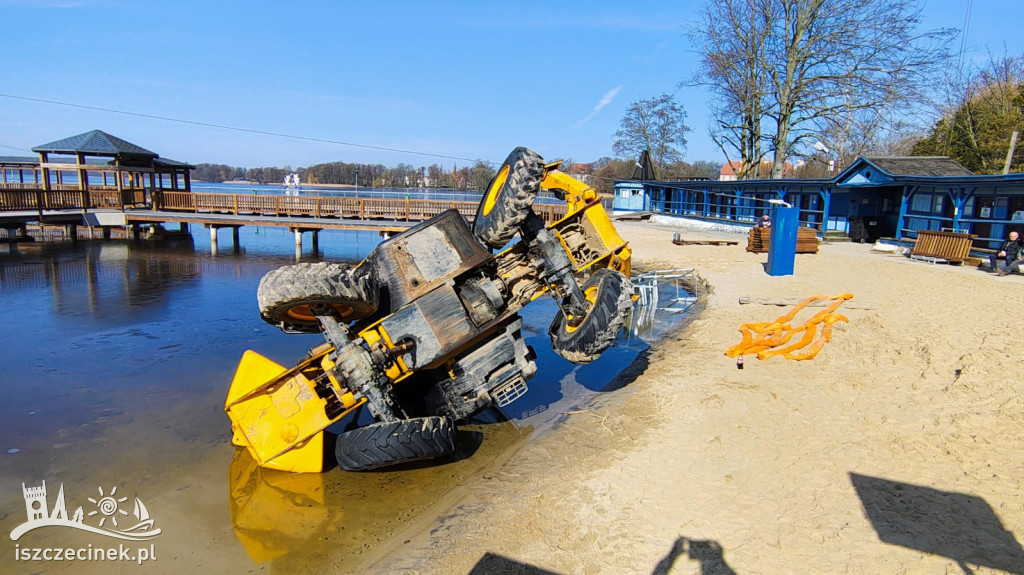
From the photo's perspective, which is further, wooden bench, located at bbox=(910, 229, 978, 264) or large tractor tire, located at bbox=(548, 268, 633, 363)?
wooden bench, located at bbox=(910, 229, 978, 264)

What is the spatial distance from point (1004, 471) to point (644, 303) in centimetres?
846

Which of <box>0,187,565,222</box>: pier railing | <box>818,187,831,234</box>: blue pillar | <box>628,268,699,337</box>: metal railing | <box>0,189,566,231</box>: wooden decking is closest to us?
<box>628,268,699,337</box>: metal railing

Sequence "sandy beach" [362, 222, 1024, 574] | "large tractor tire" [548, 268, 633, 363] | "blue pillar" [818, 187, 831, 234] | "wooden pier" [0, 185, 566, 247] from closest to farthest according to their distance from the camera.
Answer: "sandy beach" [362, 222, 1024, 574] < "large tractor tire" [548, 268, 633, 363] < "blue pillar" [818, 187, 831, 234] < "wooden pier" [0, 185, 566, 247]

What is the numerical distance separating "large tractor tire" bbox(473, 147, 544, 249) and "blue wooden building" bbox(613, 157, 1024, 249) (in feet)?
→ 40.5

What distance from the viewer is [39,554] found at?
18.3 feet

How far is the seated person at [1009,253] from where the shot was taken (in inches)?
573

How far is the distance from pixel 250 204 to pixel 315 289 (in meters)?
29.3

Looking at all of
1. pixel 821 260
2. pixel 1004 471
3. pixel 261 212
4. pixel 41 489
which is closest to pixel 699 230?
pixel 821 260

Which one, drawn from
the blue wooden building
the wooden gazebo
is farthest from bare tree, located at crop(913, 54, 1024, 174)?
the wooden gazebo

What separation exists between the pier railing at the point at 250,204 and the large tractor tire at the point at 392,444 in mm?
23045

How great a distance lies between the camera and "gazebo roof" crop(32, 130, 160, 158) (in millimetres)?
31000

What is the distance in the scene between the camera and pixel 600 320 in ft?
21.2

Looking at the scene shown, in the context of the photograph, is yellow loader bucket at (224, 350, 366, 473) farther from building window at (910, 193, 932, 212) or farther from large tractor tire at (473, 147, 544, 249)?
building window at (910, 193, 932, 212)

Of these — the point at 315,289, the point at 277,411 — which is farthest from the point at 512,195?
the point at 277,411
